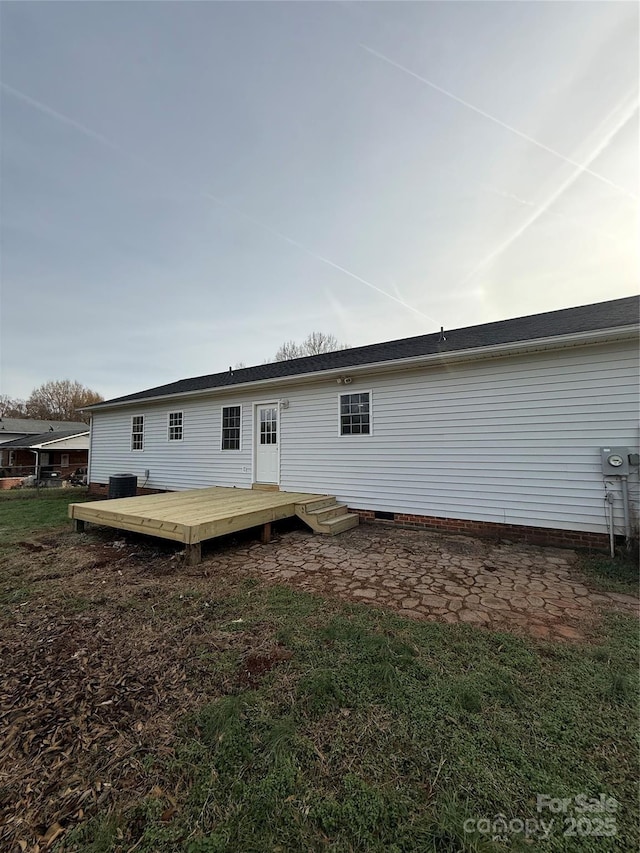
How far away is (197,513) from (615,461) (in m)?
5.97

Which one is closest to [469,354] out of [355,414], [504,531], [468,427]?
[468,427]

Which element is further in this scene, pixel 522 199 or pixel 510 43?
pixel 522 199

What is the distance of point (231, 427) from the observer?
854 cm

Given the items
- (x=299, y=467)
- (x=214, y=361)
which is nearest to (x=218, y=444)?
(x=299, y=467)

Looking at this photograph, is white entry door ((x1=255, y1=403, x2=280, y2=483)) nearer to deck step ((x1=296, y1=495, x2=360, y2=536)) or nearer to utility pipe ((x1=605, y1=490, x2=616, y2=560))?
deck step ((x1=296, y1=495, x2=360, y2=536))

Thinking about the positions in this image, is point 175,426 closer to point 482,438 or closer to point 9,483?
point 482,438

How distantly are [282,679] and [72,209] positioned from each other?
10933 millimetres

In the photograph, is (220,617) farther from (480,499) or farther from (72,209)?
(72,209)

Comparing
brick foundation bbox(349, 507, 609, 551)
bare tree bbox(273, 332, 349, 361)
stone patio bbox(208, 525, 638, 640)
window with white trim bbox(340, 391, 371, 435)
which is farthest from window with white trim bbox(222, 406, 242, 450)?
bare tree bbox(273, 332, 349, 361)

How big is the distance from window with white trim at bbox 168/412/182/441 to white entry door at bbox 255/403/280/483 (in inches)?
118

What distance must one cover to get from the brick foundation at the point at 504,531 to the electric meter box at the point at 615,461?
2.96 feet

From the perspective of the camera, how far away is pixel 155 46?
603cm

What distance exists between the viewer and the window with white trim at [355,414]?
21.8 ft

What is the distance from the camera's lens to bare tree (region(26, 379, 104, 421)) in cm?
3556
